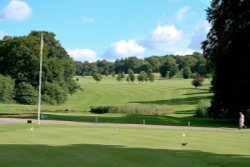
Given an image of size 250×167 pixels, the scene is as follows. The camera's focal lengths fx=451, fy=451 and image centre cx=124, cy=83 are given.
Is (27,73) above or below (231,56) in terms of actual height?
above

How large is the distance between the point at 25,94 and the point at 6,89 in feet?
13.8

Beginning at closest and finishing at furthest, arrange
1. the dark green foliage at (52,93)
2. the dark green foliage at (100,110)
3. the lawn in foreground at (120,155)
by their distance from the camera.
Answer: the lawn in foreground at (120,155) < the dark green foliage at (100,110) < the dark green foliage at (52,93)

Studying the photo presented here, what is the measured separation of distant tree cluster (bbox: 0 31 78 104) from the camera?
88.8 m

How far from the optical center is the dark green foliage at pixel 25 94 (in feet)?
291

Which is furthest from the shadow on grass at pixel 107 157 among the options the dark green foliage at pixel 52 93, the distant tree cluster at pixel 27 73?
the dark green foliage at pixel 52 93

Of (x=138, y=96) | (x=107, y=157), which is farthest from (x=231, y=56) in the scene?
(x=138, y=96)

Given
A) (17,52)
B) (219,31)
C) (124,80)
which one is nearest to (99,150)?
(219,31)

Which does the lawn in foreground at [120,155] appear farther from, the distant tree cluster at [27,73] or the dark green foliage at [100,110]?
the distant tree cluster at [27,73]

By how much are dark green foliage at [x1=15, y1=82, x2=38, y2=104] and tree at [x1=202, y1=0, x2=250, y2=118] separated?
48512 mm

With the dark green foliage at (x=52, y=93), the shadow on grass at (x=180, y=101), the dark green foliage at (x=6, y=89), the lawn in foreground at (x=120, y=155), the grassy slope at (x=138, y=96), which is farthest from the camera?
the dark green foliage at (x=52, y=93)

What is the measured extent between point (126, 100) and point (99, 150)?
7985cm

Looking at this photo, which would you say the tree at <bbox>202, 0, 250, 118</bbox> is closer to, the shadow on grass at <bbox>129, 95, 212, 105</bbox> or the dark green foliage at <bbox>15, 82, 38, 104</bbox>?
the shadow on grass at <bbox>129, 95, 212, 105</bbox>

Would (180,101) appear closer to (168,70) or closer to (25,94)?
(25,94)

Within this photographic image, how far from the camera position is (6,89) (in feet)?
282
